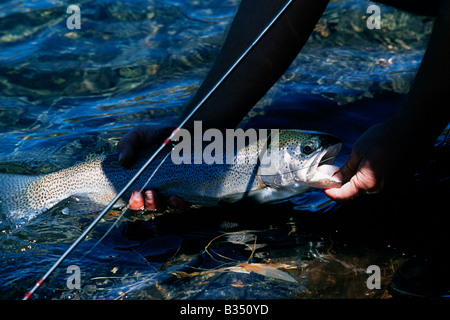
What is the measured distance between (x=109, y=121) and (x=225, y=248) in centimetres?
229

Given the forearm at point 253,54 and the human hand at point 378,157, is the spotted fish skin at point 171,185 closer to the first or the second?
the forearm at point 253,54

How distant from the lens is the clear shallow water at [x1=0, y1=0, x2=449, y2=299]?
2584 millimetres

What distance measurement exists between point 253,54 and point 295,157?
0.80 metres

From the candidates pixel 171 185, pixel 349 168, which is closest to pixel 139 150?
pixel 171 185

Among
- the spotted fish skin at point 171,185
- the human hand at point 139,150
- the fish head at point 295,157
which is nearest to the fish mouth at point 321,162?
the fish head at point 295,157

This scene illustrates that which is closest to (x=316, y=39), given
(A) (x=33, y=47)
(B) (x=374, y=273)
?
(A) (x=33, y=47)

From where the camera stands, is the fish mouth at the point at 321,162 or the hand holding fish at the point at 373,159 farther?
the fish mouth at the point at 321,162

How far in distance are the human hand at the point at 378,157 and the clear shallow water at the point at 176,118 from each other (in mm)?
481

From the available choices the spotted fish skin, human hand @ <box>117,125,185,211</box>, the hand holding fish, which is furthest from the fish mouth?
human hand @ <box>117,125,185,211</box>

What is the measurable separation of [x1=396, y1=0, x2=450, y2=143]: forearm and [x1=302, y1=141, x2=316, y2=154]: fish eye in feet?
3.01

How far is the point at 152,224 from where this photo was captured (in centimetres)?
319

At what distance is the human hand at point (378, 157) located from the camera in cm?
230

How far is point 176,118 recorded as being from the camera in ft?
15.0

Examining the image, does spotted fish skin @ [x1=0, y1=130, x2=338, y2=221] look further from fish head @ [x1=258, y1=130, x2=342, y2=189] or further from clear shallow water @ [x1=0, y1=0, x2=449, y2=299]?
clear shallow water @ [x1=0, y1=0, x2=449, y2=299]
